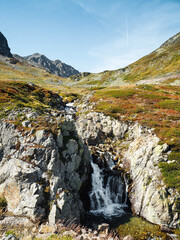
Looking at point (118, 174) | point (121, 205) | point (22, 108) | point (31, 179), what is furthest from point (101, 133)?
point (31, 179)

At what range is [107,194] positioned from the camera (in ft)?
84.8

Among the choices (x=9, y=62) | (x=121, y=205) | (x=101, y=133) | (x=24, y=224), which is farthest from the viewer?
(x=9, y=62)

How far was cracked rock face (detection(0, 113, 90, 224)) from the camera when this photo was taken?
15.9m

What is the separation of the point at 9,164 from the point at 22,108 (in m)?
11.9

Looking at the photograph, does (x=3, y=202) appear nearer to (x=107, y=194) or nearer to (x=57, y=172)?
(x=57, y=172)

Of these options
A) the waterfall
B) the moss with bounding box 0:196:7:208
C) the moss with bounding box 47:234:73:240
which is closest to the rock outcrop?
the waterfall

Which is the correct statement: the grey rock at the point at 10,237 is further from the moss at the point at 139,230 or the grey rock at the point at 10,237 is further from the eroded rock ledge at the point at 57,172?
the moss at the point at 139,230

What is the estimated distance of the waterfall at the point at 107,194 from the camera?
76.4ft

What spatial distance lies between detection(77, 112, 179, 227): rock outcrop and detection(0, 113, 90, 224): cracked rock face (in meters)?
10.2

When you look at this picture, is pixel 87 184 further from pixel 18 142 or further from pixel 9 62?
pixel 9 62

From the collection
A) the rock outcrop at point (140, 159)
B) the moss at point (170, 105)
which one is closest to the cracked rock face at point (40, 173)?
the rock outcrop at point (140, 159)

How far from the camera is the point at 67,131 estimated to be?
25.5 metres

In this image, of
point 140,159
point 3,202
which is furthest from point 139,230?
point 3,202

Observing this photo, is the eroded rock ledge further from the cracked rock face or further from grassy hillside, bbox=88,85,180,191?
grassy hillside, bbox=88,85,180,191
